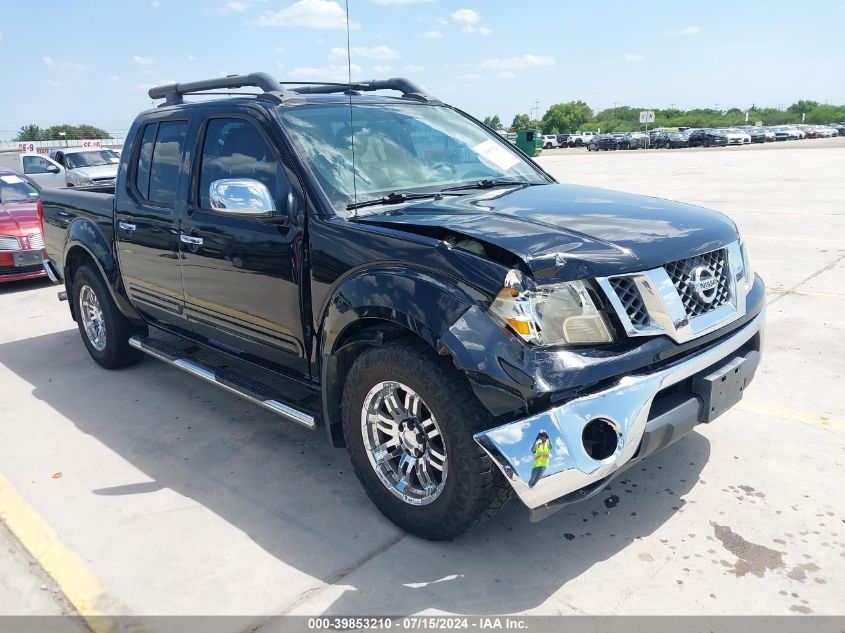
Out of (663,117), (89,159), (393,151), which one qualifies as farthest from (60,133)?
(663,117)

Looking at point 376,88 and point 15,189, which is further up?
point 376,88

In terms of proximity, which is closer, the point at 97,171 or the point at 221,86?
the point at 221,86

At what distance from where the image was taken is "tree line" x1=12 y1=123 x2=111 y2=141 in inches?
2121

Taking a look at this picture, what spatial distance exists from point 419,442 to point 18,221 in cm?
801

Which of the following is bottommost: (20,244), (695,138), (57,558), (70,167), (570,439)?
(57,558)

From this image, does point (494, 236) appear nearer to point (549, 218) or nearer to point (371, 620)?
point (549, 218)

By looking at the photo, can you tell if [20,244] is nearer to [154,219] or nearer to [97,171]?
[154,219]

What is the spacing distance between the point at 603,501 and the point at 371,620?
132 centimetres

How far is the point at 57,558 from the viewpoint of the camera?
10.4 ft

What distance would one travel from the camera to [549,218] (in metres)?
3.11

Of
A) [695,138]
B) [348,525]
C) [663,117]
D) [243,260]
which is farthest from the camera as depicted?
[663,117]

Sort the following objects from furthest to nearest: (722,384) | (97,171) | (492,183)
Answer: (97,171)
(492,183)
(722,384)

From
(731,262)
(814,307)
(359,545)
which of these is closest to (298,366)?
(359,545)

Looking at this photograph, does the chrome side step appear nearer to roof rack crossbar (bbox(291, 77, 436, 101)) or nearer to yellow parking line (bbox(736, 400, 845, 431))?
roof rack crossbar (bbox(291, 77, 436, 101))
